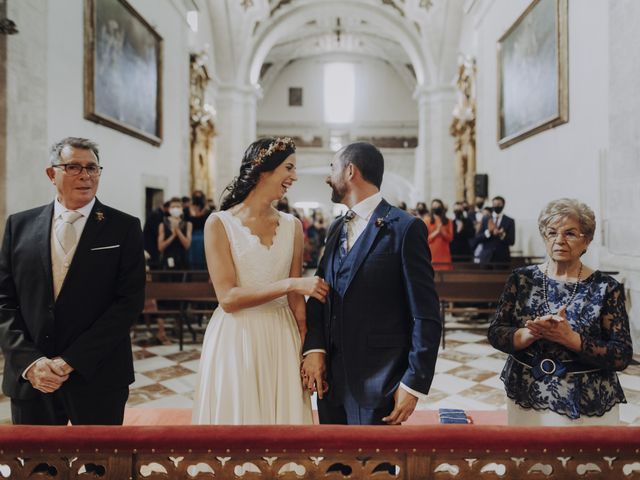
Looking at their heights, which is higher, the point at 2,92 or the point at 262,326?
the point at 2,92

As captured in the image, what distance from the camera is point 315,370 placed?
195 cm

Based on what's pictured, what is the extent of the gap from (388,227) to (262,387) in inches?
31.2

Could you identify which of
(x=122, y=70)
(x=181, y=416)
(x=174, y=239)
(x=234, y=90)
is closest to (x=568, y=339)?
(x=181, y=416)

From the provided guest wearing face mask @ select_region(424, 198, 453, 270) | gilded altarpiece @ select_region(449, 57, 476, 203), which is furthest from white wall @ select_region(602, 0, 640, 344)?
gilded altarpiece @ select_region(449, 57, 476, 203)

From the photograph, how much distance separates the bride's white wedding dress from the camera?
2.04 m

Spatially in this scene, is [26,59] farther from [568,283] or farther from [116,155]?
[568,283]

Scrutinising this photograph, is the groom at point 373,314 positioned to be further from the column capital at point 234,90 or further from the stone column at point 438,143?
the column capital at point 234,90

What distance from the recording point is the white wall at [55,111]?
20.4 ft

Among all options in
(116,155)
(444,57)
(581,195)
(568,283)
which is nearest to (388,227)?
(568,283)

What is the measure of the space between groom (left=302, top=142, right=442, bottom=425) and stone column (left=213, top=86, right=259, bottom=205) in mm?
16900

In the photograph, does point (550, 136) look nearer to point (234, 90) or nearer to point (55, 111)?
point (55, 111)

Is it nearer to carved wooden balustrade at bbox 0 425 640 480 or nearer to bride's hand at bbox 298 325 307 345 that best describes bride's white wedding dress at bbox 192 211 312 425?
bride's hand at bbox 298 325 307 345

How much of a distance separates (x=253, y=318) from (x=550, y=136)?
819 cm

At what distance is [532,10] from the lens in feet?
30.7
